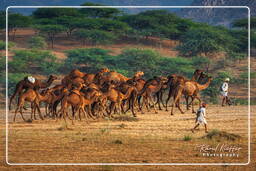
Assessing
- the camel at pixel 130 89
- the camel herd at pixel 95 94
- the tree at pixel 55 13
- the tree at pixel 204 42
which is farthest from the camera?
the tree at pixel 55 13

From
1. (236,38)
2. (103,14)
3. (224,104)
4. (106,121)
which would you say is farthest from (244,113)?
(103,14)

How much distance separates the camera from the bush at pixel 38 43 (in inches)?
1422

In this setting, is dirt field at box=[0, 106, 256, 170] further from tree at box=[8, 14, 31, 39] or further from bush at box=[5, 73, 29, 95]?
tree at box=[8, 14, 31, 39]

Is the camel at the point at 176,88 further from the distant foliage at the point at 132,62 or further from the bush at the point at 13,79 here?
the bush at the point at 13,79

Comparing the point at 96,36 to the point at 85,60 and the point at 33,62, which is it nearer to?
the point at 85,60

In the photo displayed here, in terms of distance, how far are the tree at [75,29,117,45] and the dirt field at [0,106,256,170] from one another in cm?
1700

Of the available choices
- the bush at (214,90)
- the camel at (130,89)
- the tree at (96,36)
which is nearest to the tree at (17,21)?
the tree at (96,36)

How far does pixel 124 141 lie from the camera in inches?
598

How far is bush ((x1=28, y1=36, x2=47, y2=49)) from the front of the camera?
36125 mm

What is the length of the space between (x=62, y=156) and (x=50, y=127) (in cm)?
371

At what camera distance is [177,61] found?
103 ft

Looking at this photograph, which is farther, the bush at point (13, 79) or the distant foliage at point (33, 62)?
the distant foliage at point (33, 62)

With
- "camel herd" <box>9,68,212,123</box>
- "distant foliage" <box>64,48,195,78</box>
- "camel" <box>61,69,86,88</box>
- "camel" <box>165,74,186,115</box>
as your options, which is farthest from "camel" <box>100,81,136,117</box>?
"distant foliage" <box>64,48,195,78</box>

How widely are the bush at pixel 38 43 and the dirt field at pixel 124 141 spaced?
1753 centimetres
